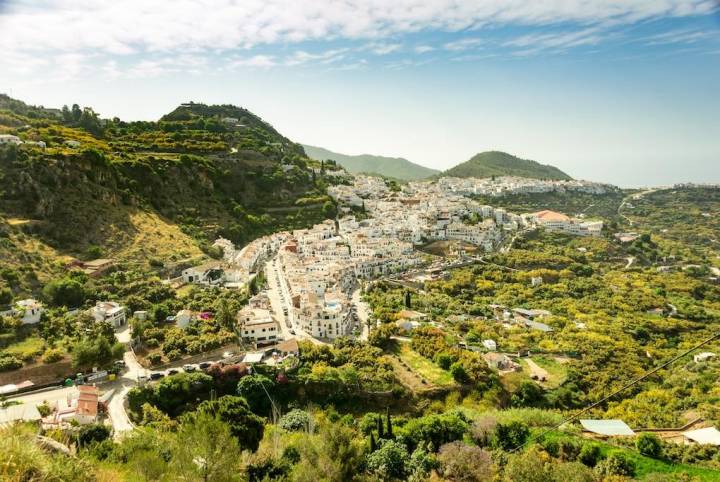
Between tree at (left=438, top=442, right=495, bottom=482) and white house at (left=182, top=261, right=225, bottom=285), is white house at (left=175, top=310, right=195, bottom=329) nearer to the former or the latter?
white house at (left=182, top=261, right=225, bottom=285)

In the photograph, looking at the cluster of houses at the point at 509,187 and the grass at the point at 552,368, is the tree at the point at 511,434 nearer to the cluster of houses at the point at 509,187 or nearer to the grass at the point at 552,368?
the grass at the point at 552,368

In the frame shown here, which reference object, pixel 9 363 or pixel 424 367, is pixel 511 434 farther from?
pixel 9 363

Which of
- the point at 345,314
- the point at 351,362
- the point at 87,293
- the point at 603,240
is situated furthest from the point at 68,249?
the point at 603,240

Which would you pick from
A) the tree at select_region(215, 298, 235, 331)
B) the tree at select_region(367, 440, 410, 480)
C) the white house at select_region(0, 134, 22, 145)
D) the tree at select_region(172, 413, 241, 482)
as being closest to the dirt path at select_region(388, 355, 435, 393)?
the tree at select_region(367, 440, 410, 480)

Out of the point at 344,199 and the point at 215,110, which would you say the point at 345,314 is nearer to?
the point at 344,199

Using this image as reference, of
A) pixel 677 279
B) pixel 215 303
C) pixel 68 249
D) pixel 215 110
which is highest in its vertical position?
pixel 215 110

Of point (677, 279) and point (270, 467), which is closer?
point (270, 467)

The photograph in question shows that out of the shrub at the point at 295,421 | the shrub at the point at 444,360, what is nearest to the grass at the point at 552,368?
the shrub at the point at 444,360
